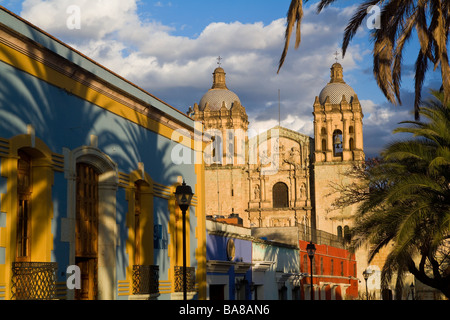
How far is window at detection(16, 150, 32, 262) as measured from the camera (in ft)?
41.0

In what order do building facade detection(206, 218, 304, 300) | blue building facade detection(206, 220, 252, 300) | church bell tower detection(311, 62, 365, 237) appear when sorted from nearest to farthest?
blue building facade detection(206, 220, 252, 300) < building facade detection(206, 218, 304, 300) < church bell tower detection(311, 62, 365, 237)

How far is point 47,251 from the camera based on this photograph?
1277 centimetres

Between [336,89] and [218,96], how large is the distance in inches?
464

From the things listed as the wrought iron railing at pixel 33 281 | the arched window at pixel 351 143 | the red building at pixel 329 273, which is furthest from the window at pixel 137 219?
the arched window at pixel 351 143

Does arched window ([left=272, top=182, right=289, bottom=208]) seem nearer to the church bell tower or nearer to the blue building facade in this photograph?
the church bell tower

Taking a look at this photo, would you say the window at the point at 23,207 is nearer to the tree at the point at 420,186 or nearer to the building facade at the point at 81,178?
the building facade at the point at 81,178

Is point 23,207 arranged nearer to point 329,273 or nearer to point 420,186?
point 420,186

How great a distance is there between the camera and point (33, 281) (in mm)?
12234

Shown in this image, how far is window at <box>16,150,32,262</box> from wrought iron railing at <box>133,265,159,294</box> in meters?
4.33

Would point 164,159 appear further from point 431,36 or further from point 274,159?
point 274,159

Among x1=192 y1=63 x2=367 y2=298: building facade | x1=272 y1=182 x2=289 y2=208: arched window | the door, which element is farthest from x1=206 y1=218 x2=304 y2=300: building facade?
x1=272 y1=182 x2=289 y2=208: arched window

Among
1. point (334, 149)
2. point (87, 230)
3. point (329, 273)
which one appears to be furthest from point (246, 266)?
point (334, 149)

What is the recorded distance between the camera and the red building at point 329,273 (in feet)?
135
